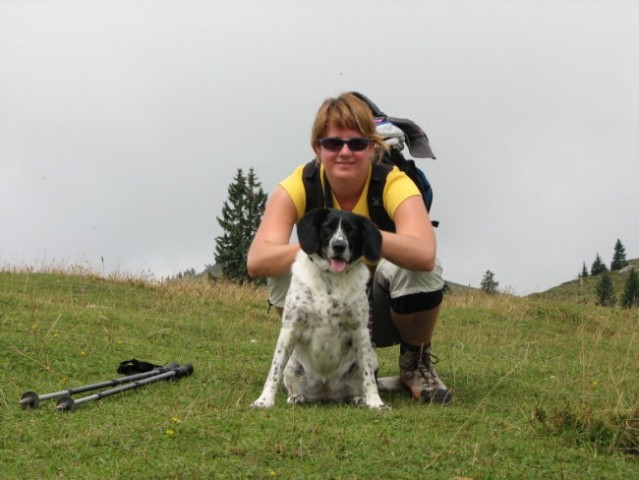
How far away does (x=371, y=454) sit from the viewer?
378 centimetres

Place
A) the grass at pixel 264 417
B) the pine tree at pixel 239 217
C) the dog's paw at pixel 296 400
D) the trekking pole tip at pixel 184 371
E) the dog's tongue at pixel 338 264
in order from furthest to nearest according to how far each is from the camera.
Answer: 1. the pine tree at pixel 239 217
2. the trekking pole tip at pixel 184 371
3. the dog's paw at pixel 296 400
4. the dog's tongue at pixel 338 264
5. the grass at pixel 264 417

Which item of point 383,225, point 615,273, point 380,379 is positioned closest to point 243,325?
point 380,379

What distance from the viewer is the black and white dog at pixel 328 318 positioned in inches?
188

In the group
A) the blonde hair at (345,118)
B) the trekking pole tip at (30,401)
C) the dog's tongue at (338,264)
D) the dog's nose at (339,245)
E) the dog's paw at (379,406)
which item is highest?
the blonde hair at (345,118)

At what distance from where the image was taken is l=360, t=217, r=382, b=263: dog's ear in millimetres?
4746

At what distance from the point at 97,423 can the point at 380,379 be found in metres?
2.33

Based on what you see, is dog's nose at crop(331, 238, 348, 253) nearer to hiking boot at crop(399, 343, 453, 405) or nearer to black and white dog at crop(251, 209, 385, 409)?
black and white dog at crop(251, 209, 385, 409)

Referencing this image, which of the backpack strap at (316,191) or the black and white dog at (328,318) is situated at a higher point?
the backpack strap at (316,191)

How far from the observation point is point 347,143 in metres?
4.97

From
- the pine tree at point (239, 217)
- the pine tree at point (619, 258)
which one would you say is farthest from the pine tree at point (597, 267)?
the pine tree at point (239, 217)

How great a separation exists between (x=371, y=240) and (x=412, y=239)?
1.00 feet

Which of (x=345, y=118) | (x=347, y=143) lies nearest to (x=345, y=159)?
(x=347, y=143)

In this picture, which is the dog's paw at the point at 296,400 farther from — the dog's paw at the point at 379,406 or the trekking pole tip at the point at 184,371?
the trekking pole tip at the point at 184,371

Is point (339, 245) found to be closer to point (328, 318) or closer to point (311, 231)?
point (311, 231)
